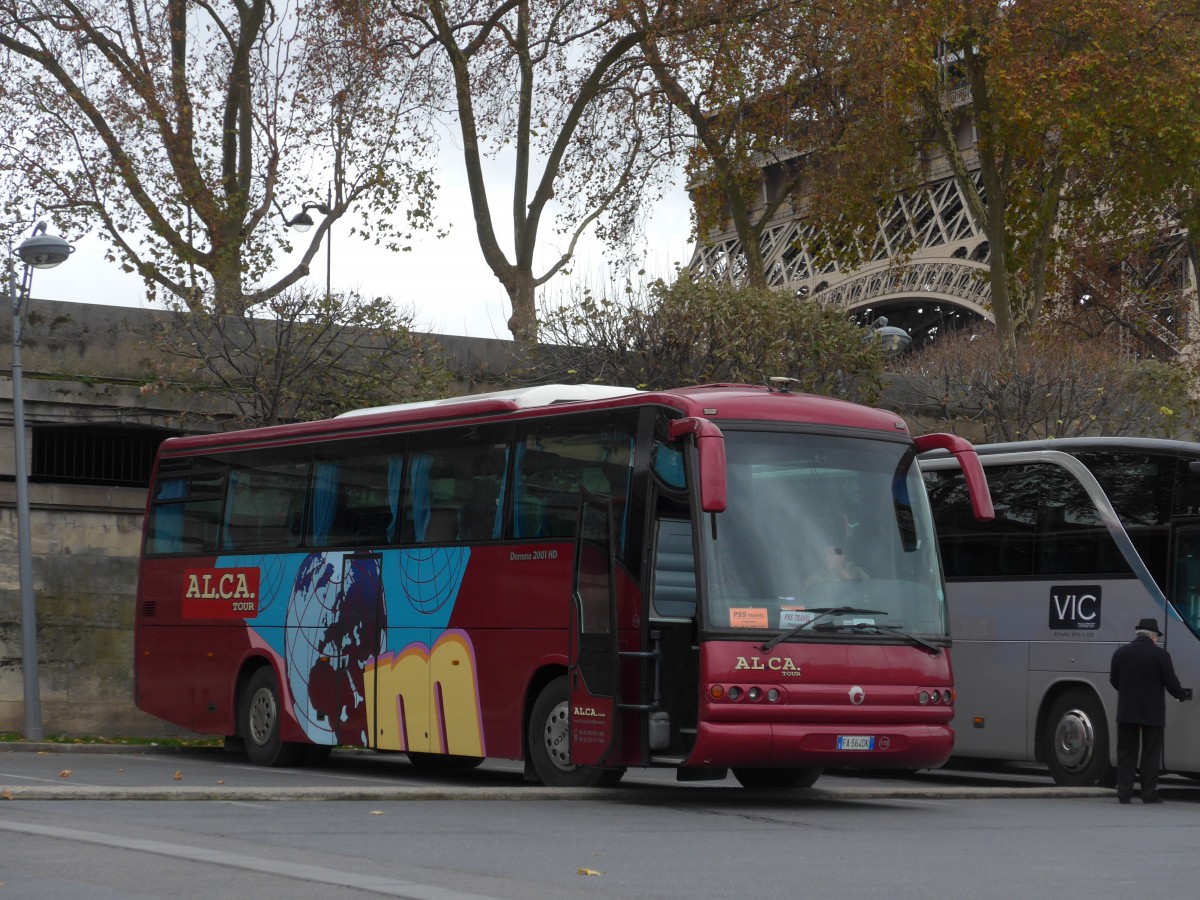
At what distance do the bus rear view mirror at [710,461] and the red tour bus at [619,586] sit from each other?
0.02 metres

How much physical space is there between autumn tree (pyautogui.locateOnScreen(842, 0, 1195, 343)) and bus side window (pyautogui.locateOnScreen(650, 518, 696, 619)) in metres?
14.7

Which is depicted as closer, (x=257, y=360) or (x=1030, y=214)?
(x=257, y=360)

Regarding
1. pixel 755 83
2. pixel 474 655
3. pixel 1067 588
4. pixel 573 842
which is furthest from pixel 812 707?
pixel 755 83

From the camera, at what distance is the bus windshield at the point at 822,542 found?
1273cm

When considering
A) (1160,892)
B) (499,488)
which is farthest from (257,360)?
(1160,892)

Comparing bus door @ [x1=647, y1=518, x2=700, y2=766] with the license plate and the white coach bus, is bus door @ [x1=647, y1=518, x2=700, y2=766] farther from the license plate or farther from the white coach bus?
the white coach bus

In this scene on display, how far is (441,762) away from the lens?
18250mm

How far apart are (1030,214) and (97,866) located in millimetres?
27484

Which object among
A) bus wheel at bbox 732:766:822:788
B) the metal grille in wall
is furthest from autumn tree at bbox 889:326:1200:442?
bus wheel at bbox 732:766:822:788

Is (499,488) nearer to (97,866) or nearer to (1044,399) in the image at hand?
(97,866)

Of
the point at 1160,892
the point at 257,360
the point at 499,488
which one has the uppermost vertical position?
the point at 257,360

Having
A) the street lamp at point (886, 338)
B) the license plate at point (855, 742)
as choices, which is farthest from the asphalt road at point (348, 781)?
the street lamp at point (886, 338)

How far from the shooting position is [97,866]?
26.2ft

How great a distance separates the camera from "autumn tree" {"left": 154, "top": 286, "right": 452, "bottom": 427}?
23.7m
